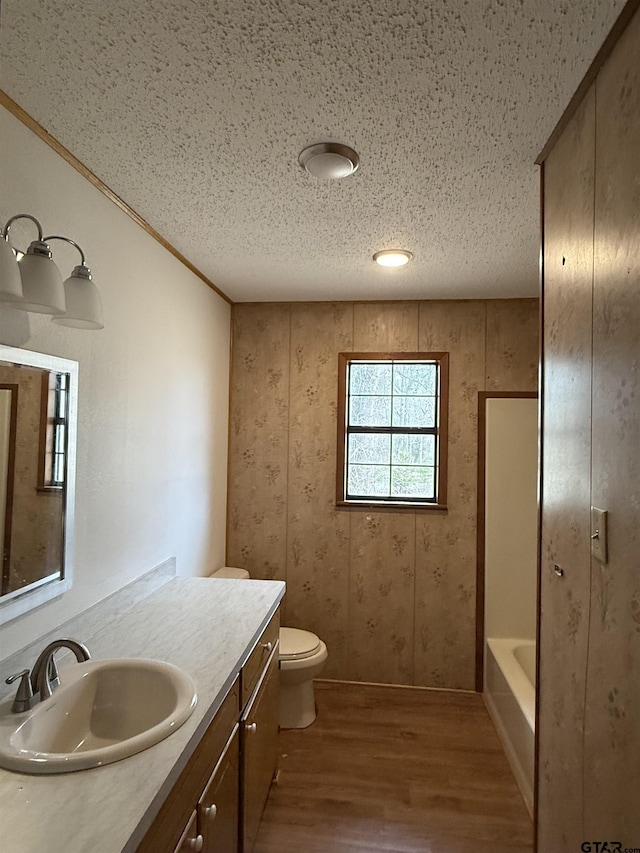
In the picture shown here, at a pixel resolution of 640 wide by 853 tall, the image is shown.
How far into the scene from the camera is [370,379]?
3396 millimetres

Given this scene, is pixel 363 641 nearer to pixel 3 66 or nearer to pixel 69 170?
pixel 69 170

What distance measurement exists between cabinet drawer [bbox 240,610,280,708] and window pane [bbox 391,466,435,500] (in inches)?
54.1

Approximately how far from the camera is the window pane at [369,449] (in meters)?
3.38

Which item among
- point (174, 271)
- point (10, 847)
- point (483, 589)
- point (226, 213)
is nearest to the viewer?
point (10, 847)

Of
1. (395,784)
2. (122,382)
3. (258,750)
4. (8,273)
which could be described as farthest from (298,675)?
(8,273)

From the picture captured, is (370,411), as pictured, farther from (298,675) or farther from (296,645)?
(298,675)

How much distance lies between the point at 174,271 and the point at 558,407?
186 cm

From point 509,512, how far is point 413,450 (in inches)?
27.6

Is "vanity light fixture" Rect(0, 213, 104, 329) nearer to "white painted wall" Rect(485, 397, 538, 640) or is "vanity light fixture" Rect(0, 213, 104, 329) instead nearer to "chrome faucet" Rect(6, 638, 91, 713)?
"chrome faucet" Rect(6, 638, 91, 713)

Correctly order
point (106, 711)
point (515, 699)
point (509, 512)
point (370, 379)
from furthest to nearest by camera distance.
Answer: point (370, 379) → point (509, 512) → point (515, 699) → point (106, 711)

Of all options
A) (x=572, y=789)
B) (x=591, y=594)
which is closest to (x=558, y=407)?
(x=591, y=594)

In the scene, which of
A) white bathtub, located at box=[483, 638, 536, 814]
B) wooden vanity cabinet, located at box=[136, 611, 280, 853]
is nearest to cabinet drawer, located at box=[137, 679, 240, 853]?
wooden vanity cabinet, located at box=[136, 611, 280, 853]

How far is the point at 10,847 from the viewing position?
0.85 m

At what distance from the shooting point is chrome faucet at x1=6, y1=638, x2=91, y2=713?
1230mm
